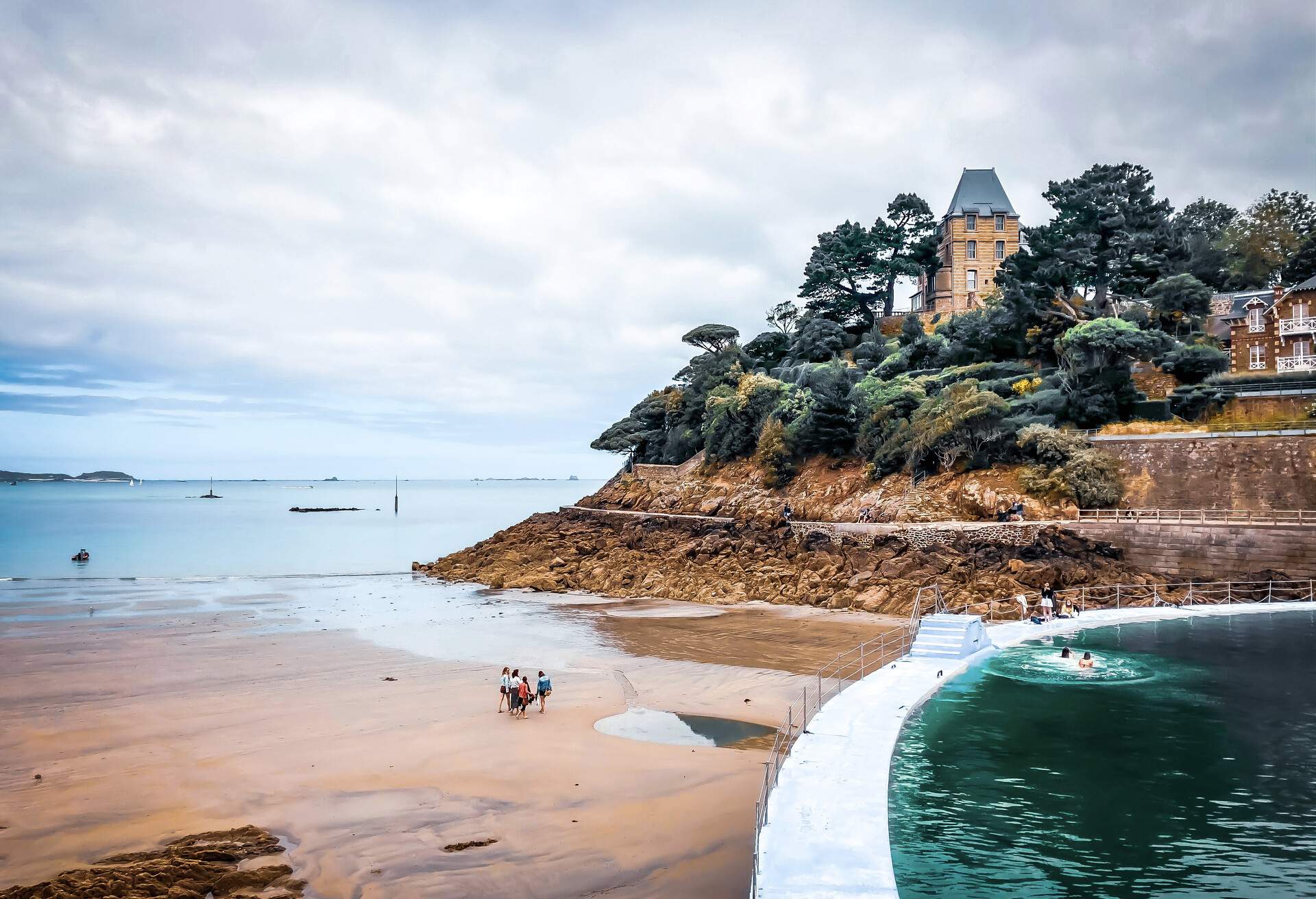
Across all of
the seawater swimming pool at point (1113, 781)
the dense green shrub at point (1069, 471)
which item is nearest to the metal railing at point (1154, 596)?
the dense green shrub at point (1069, 471)

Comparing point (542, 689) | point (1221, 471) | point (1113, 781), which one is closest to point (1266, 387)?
point (1221, 471)

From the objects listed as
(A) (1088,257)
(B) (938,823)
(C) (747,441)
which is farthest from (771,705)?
(A) (1088,257)

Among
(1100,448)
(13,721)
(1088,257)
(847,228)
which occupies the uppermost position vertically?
(847,228)

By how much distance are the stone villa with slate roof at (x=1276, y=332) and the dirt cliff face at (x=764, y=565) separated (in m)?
20.6

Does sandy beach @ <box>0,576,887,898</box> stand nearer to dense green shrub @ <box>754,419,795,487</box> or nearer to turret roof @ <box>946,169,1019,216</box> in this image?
dense green shrub @ <box>754,419,795,487</box>

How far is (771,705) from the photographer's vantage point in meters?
18.4

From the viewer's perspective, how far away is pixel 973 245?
214 feet

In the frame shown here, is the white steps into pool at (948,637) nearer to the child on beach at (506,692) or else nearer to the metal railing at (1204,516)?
the child on beach at (506,692)

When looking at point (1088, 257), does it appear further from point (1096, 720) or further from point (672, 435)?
point (1096, 720)

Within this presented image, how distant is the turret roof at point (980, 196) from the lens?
65688 mm

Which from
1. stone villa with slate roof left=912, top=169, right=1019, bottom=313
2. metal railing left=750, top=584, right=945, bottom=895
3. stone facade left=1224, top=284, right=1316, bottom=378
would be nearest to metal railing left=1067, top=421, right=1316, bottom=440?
stone facade left=1224, top=284, right=1316, bottom=378

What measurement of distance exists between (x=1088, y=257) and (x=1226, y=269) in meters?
14.3

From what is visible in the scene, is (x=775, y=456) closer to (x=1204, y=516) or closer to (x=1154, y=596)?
(x=1204, y=516)

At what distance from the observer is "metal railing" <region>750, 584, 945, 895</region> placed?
11398 millimetres
